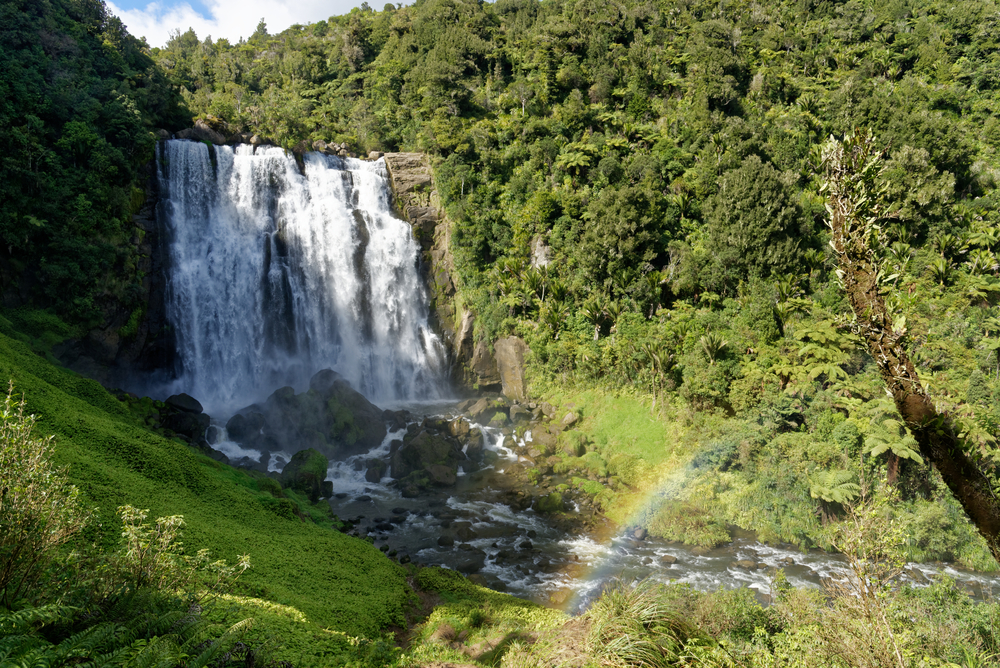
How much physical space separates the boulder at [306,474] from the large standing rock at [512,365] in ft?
41.4

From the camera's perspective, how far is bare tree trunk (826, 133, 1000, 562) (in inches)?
153

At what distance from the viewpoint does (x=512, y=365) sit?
30.2 m

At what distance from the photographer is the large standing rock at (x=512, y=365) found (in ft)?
97.7

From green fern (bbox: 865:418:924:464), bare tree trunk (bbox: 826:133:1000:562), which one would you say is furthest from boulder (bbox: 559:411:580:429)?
bare tree trunk (bbox: 826:133:1000:562)

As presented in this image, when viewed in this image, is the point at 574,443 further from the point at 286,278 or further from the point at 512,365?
the point at 286,278

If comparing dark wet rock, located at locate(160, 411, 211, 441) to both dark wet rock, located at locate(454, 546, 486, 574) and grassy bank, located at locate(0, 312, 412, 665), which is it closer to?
grassy bank, located at locate(0, 312, 412, 665)

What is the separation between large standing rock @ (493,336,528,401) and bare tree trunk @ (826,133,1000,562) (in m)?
25.5

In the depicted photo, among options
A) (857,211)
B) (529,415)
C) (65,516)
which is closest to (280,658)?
(65,516)

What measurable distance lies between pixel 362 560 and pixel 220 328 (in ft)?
74.9

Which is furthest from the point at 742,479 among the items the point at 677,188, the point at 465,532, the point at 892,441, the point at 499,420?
the point at 677,188

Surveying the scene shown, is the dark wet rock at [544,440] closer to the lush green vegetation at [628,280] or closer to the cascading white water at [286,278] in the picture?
the lush green vegetation at [628,280]

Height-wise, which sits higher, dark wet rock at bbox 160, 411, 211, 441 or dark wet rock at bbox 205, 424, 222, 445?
dark wet rock at bbox 160, 411, 211, 441

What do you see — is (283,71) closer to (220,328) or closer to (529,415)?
(220,328)

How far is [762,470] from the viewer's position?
18438mm
